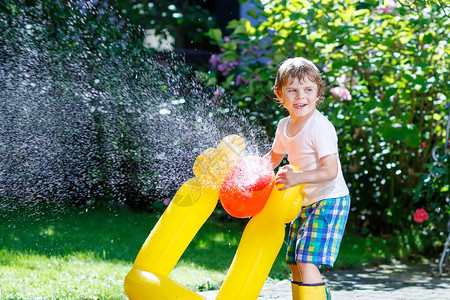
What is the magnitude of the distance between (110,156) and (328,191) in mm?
3700

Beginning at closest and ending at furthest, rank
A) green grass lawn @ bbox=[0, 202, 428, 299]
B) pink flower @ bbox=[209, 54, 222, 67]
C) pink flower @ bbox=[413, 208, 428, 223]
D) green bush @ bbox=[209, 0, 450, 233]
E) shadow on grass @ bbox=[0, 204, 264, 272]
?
1. green grass lawn @ bbox=[0, 202, 428, 299]
2. shadow on grass @ bbox=[0, 204, 264, 272]
3. green bush @ bbox=[209, 0, 450, 233]
4. pink flower @ bbox=[413, 208, 428, 223]
5. pink flower @ bbox=[209, 54, 222, 67]

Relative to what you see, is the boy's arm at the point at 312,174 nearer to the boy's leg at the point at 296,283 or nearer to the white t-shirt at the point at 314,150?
the white t-shirt at the point at 314,150

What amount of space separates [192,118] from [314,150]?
3.01m

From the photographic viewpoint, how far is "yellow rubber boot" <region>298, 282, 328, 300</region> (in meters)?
2.81

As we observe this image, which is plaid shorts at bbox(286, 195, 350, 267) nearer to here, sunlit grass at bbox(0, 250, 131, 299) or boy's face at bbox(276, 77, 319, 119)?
boy's face at bbox(276, 77, 319, 119)

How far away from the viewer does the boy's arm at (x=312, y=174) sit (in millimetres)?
2750

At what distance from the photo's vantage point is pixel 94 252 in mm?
4758

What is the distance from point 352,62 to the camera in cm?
507

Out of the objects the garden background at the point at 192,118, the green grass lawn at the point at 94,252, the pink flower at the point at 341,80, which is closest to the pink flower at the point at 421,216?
the garden background at the point at 192,118

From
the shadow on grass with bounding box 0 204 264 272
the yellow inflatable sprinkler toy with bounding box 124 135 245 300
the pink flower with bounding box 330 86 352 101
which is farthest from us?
the pink flower with bounding box 330 86 352 101

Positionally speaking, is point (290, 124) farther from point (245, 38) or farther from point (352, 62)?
point (245, 38)

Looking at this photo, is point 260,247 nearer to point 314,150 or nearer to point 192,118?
point 314,150

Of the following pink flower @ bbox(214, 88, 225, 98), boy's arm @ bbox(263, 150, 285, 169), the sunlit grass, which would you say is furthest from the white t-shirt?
pink flower @ bbox(214, 88, 225, 98)

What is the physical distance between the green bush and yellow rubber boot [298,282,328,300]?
2434mm
